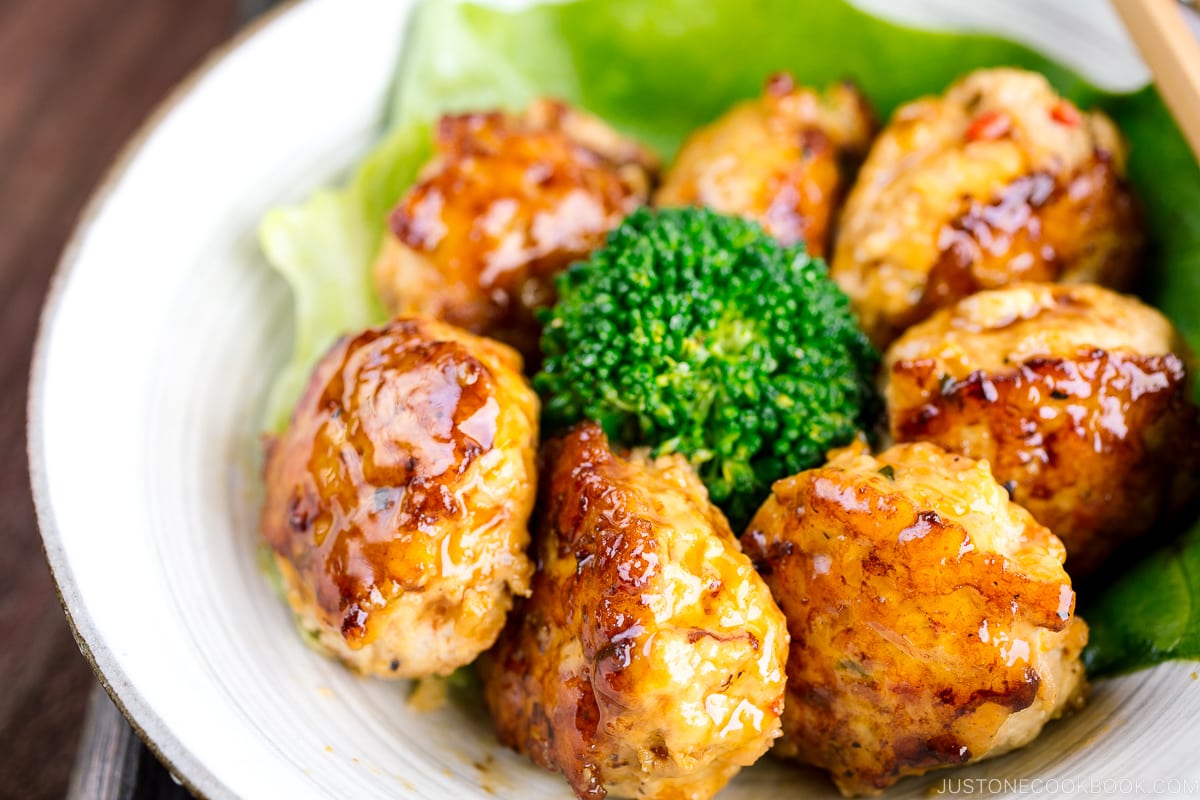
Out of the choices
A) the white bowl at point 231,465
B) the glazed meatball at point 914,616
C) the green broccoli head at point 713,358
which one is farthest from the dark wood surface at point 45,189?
the glazed meatball at point 914,616

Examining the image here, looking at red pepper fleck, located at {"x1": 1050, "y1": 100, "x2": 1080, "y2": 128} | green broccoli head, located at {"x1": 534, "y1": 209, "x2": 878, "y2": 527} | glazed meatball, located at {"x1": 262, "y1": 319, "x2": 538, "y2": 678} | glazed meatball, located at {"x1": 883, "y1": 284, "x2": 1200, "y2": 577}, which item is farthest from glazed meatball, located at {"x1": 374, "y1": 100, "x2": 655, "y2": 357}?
red pepper fleck, located at {"x1": 1050, "y1": 100, "x2": 1080, "y2": 128}

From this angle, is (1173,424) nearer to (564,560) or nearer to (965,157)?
(965,157)

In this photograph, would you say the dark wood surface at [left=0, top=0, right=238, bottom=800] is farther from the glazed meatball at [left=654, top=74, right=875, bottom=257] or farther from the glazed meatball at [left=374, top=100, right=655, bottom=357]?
the glazed meatball at [left=654, top=74, right=875, bottom=257]

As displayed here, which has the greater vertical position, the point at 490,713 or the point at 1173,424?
the point at 1173,424

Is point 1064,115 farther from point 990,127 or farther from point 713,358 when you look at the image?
point 713,358

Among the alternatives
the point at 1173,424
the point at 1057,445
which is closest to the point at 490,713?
the point at 1057,445

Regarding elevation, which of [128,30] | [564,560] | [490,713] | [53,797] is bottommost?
[53,797]

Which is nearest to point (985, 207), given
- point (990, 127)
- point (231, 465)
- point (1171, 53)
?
point (990, 127)
